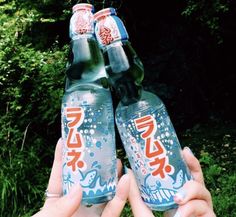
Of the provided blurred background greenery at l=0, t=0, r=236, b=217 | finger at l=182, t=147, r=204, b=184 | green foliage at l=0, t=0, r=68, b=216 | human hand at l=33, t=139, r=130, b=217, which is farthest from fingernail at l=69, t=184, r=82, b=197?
green foliage at l=0, t=0, r=68, b=216

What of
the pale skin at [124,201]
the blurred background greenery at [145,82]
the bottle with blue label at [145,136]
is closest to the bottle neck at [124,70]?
the bottle with blue label at [145,136]

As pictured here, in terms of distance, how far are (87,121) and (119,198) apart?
0.18m

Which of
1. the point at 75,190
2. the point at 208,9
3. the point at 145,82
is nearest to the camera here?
the point at 75,190

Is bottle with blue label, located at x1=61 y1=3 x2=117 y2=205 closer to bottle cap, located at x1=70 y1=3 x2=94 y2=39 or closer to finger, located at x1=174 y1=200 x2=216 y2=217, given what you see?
bottle cap, located at x1=70 y1=3 x2=94 y2=39

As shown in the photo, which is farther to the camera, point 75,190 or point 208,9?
point 208,9

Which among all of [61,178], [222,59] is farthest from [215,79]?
[61,178]

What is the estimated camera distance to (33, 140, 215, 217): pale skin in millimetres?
917

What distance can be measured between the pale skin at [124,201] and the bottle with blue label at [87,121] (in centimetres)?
3

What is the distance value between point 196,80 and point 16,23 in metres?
1.88

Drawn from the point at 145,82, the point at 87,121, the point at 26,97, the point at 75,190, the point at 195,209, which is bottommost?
the point at 145,82

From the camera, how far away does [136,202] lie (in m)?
1.02

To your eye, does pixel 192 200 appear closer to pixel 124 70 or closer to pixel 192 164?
pixel 192 164

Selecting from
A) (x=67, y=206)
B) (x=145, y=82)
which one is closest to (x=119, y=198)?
(x=67, y=206)

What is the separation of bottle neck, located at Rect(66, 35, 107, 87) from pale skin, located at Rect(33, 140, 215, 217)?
0.57ft
